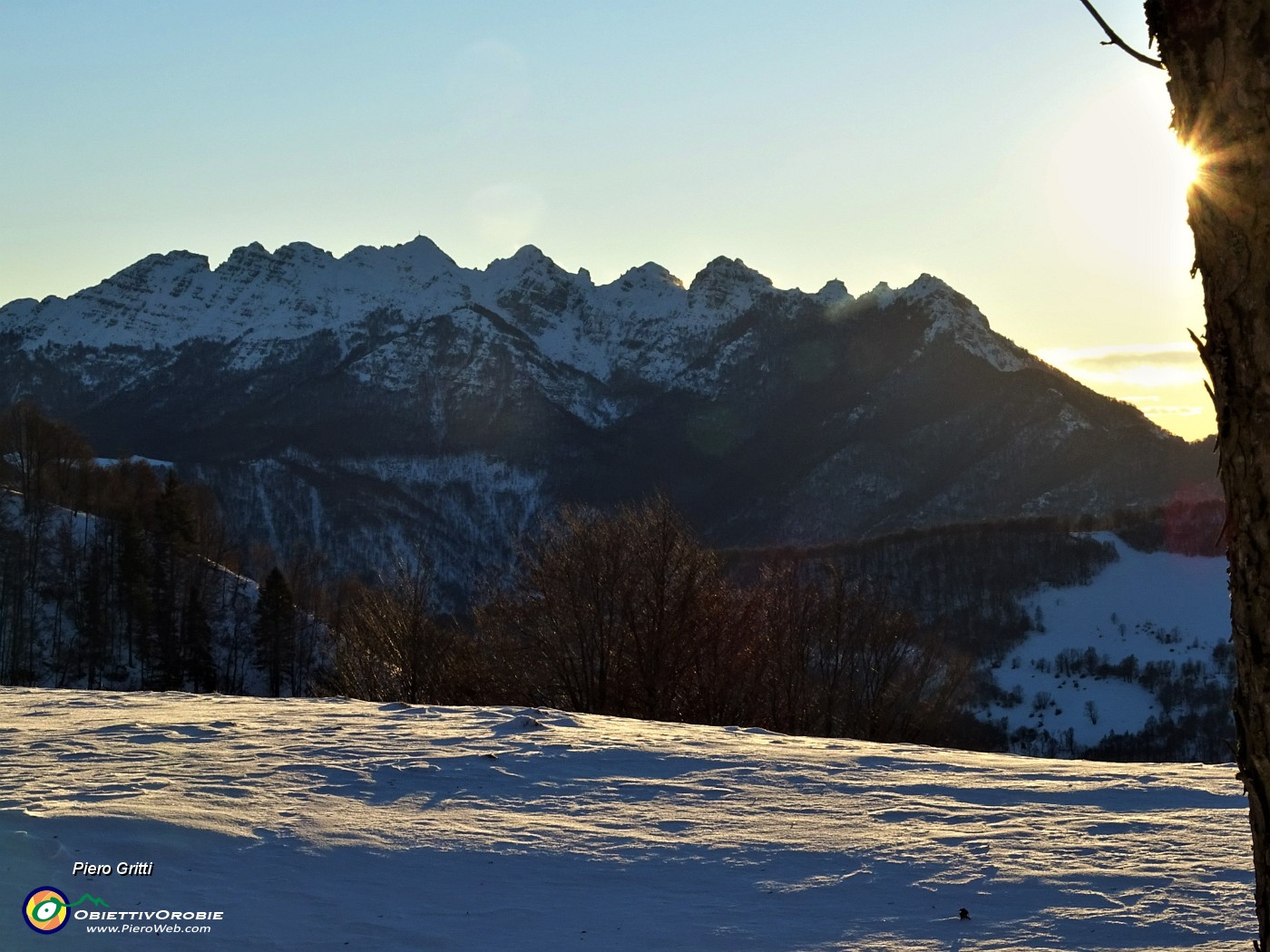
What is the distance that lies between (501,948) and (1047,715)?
439 ft

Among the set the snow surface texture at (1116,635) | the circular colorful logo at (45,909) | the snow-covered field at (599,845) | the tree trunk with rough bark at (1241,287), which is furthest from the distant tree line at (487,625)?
the tree trunk with rough bark at (1241,287)

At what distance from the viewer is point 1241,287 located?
8.85 feet

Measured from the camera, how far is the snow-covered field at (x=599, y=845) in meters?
5.50

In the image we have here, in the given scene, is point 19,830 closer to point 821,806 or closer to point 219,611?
point 821,806

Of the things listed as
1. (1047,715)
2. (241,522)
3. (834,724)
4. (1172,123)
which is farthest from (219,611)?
(241,522)

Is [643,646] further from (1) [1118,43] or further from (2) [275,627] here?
(2) [275,627]

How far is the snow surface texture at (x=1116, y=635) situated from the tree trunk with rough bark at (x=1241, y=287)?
412 ft

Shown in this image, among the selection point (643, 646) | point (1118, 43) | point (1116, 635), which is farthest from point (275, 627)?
point (1116, 635)

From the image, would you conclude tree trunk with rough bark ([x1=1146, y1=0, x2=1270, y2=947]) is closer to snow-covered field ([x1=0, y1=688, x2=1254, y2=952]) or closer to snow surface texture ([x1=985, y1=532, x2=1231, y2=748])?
snow-covered field ([x1=0, y1=688, x2=1254, y2=952])

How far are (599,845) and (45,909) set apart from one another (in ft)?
10.3

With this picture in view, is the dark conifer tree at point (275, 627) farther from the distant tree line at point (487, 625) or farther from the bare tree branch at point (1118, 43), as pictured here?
the bare tree branch at point (1118, 43)

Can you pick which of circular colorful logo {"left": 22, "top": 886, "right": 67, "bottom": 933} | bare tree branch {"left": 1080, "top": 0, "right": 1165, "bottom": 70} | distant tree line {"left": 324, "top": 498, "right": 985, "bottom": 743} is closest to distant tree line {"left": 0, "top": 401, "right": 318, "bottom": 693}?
distant tree line {"left": 324, "top": 498, "right": 985, "bottom": 743}

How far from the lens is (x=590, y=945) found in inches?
211

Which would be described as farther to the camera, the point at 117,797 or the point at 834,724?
the point at 834,724
